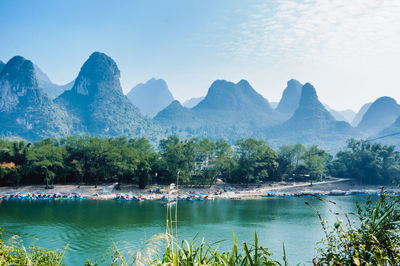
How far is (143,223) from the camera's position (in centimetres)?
1708

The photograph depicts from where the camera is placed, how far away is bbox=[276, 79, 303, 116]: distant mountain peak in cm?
14150

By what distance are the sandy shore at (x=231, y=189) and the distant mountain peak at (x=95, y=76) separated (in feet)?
252

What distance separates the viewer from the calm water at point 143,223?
1316cm

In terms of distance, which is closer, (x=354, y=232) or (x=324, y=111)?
(x=354, y=232)

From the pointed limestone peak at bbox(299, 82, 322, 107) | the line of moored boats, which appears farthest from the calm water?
the pointed limestone peak at bbox(299, 82, 322, 107)

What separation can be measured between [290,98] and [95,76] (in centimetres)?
9419

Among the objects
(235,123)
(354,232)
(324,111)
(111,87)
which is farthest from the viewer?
(235,123)

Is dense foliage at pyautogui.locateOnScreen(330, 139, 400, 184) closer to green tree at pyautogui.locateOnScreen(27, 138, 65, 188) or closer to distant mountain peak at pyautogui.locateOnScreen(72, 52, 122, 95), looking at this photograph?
green tree at pyautogui.locateOnScreen(27, 138, 65, 188)

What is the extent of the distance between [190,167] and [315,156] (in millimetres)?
15921

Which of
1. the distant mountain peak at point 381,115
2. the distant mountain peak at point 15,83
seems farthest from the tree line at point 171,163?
the distant mountain peak at point 381,115

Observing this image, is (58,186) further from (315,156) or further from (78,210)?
(315,156)

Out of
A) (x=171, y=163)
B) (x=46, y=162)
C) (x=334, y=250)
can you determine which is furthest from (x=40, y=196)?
(x=334, y=250)

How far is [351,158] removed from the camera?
35.6 m

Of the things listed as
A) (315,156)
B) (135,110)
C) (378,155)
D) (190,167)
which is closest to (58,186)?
(190,167)
